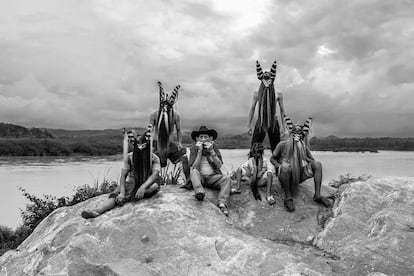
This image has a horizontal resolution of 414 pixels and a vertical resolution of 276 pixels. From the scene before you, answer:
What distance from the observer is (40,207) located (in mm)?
11273

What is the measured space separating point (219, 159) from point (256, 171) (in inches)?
23.3

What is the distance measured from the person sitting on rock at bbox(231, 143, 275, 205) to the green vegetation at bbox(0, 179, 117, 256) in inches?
213

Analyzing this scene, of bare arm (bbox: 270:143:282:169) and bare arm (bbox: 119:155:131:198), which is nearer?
bare arm (bbox: 119:155:131:198)

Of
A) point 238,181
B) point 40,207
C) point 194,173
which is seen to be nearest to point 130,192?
point 194,173

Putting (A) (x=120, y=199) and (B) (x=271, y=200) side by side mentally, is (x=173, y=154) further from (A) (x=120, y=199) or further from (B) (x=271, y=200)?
(B) (x=271, y=200)

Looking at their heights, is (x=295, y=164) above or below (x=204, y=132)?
below

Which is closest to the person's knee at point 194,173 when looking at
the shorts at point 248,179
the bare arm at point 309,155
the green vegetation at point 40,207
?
the shorts at point 248,179

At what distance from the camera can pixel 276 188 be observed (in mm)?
6090

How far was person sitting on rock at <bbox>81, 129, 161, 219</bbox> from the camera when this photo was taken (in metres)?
5.38

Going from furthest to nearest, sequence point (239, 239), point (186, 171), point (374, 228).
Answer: point (186, 171)
point (374, 228)
point (239, 239)

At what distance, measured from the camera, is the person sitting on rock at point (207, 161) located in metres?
5.71

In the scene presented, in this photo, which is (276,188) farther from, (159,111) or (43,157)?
(43,157)

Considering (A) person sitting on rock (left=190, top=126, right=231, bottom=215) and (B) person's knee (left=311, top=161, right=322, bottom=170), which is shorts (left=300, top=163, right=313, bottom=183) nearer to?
(B) person's knee (left=311, top=161, right=322, bottom=170)

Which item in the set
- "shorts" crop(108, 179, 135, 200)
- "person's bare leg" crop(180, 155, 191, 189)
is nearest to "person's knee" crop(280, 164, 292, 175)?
"person's bare leg" crop(180, 155, 191, 189)
